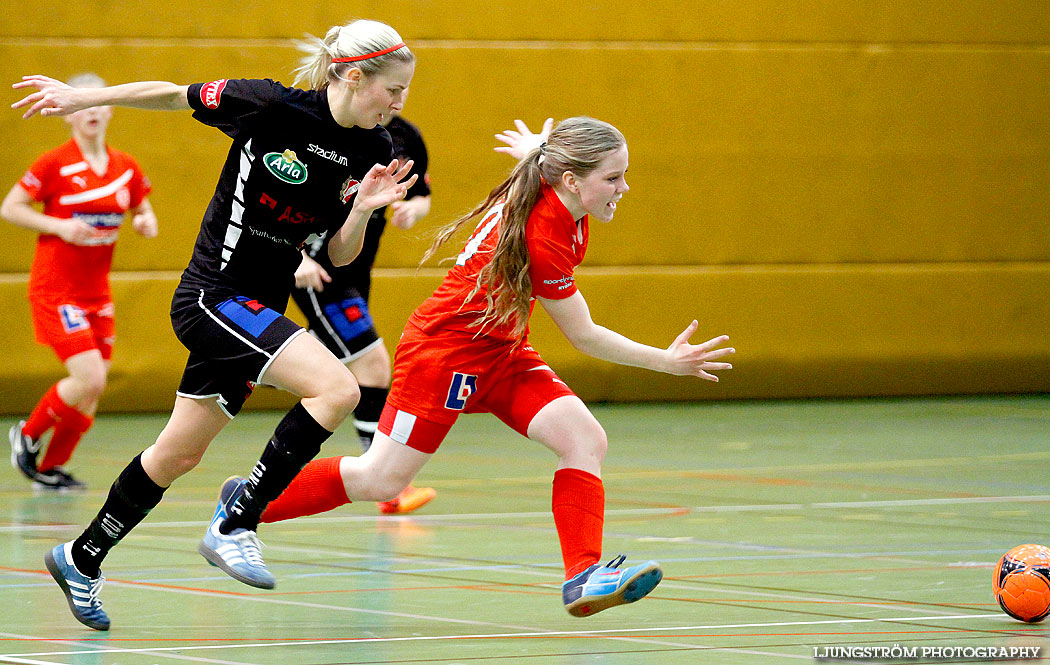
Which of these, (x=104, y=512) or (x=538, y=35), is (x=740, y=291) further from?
(x=104, y=512)

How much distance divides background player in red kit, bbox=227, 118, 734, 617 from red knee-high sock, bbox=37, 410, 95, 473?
9.63 ft

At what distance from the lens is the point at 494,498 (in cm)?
676

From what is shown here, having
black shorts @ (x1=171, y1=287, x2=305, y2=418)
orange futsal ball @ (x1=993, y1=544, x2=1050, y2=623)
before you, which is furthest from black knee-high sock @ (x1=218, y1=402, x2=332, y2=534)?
orange futsal ball @ (x1=993, y1=544, x2=1050, y2=623)

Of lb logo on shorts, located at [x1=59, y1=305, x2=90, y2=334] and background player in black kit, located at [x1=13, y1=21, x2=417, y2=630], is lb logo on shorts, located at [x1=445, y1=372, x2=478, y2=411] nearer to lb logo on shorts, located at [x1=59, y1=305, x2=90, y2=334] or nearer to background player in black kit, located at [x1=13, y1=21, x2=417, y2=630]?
background player in black kit, located at [x1=13, y1=21, x2=417, y2=630]

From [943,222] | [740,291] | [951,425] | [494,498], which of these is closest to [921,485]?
[494,498]

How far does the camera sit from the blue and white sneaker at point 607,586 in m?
3.81

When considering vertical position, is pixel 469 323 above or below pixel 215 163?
above

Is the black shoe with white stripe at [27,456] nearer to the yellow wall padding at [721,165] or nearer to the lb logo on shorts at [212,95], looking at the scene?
the yellow wall padding at [721,165]

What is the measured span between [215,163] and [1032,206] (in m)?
6.22

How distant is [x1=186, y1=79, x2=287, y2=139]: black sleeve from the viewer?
4.18 meters

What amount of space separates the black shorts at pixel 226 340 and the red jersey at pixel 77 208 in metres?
3.45

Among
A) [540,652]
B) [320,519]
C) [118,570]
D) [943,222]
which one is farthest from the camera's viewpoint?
[943,222]

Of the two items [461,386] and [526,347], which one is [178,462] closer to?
[461,386]

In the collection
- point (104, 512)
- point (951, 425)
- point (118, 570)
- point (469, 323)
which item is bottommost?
point (951, 425)
